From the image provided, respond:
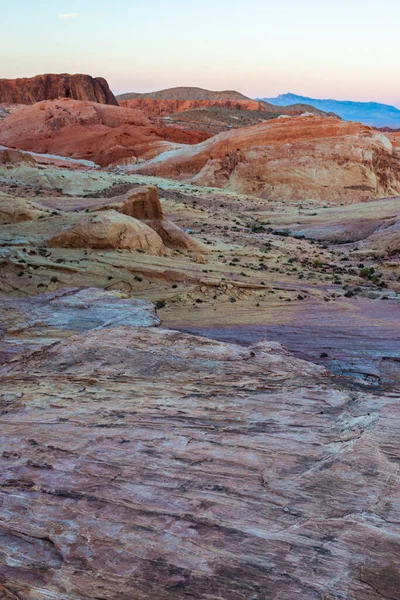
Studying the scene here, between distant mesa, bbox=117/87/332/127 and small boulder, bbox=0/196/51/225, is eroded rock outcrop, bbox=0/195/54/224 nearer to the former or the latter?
small boulder, bbox=0/196/51/225

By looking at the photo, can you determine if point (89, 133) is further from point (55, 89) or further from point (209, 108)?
point (209, 108)

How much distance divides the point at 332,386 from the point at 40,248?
448 inches

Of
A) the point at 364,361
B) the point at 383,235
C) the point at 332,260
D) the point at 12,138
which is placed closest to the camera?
the point at 364,361

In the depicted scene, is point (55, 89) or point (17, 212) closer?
point (17, 212)

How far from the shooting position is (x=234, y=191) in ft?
141

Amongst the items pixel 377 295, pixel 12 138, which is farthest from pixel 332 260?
pixel 12 138

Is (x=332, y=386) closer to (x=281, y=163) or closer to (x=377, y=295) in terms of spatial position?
(x=377, y=295)

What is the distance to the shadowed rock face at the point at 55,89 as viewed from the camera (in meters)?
93.6

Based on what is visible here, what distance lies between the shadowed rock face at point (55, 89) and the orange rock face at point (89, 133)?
26598 millimetres

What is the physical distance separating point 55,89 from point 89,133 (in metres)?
38.1

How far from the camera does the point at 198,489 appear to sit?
483 cm

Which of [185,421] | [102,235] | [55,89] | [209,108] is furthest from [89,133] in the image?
[185,421]

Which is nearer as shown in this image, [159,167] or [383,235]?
[383,235]

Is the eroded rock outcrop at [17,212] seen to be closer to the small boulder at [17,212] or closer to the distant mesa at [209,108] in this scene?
the small boulder at [17,212]
